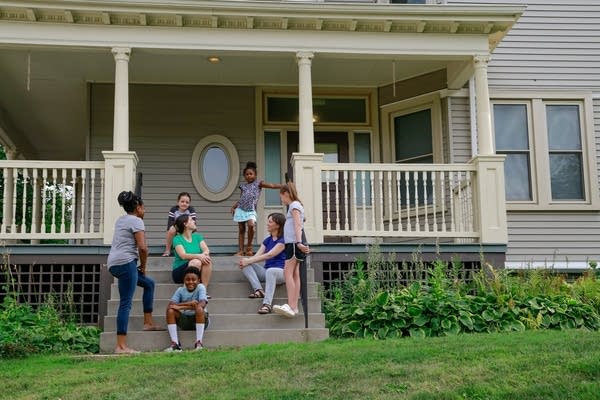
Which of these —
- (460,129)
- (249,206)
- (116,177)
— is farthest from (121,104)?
(460,129)

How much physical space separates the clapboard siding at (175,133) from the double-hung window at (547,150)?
3.93 meters

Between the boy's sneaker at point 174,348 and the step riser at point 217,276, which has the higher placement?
the step riser at point 217,276

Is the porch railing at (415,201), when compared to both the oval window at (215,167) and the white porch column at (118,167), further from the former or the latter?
the white porch column at (118,167)

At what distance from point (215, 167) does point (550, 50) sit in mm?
5498

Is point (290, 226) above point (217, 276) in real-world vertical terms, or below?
above

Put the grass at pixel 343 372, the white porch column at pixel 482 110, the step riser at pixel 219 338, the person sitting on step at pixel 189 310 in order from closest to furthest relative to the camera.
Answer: the grass at pixel 343 372 → the person sitting on step at pixel 189 310 → the step riser at pixel 219 338 → the white porch column at pixel 482 110

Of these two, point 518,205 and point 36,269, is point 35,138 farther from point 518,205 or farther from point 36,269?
point 518,205

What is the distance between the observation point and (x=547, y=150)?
1135 cm

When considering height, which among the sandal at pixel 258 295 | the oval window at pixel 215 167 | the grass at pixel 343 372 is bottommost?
the grass at pixel 343 372

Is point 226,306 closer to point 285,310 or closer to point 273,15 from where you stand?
point 285,310

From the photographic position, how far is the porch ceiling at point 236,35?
9430 millimetres

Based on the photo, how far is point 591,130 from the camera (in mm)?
11477

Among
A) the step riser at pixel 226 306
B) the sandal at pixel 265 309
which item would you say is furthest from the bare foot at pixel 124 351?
the sandal at pixel 265 309

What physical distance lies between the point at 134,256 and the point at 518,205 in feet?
20.3
